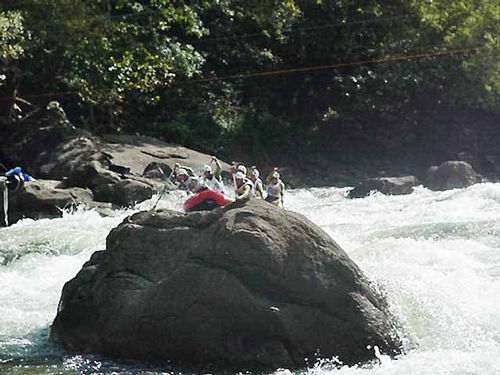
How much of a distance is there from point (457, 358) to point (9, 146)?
18917mm

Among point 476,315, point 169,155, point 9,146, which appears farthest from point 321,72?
point 476,315

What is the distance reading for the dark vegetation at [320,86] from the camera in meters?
29.7

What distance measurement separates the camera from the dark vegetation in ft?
97.5

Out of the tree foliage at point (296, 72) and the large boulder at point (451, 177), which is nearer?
the large boulder at point (451, 177)

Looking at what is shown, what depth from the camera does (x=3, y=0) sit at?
2495 cm

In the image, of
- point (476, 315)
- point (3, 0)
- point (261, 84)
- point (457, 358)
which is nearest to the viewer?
point (457, 358)

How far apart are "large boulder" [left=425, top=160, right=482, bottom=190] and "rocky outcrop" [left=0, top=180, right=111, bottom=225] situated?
10412 mm

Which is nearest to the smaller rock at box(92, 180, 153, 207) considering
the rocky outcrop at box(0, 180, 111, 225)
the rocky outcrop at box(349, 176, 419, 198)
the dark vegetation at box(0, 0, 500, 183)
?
the rocky outcrop at box(0, 180, 111, 225)

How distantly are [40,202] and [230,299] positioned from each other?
11.2 m

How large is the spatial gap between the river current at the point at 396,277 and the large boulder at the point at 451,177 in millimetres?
5049

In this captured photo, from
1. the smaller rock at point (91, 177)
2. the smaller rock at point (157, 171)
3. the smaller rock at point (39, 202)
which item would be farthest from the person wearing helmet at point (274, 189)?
the smaller rock at point (157, 171)

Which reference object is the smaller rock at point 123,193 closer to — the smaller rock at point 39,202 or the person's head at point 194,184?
the smaller rock at point 39,202

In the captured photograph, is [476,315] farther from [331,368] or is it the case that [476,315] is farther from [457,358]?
[331,368]

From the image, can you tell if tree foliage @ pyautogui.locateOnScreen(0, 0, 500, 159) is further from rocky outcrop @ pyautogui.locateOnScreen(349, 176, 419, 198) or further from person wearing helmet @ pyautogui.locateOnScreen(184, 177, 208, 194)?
person wearing helmet @ pyautogui.locateOnScreen(184, 177, 208, 194)
